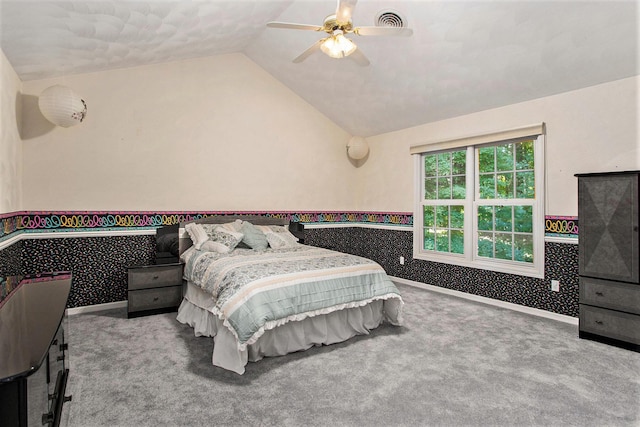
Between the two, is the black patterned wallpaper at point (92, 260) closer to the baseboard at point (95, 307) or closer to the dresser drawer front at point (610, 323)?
the baseboard at point (95, 307)

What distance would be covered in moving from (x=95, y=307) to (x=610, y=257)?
504cm

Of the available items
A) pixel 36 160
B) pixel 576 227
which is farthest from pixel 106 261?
pixel 576 227

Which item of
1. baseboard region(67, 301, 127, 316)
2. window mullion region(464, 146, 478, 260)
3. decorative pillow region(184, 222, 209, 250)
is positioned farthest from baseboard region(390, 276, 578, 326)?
baseboard region(67, 301, 127, 316)

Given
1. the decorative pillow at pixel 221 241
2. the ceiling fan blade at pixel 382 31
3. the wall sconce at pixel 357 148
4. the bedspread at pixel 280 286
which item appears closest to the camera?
the bedspread at pixel 280 286

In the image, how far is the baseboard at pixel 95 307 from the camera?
370 cm

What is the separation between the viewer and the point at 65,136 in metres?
3.66

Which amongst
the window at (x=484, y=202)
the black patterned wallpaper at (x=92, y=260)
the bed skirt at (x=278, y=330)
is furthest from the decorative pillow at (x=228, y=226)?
the window at (x=484, y=202)

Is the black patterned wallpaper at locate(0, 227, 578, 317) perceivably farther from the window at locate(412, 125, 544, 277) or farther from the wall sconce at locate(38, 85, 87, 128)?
the wall sconce at locate(38, 85, 87, 128)

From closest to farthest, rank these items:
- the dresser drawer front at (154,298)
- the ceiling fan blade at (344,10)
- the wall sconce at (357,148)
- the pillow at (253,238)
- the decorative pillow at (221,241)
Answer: the ceiling fan blade at (344,10) < the dresser drawer front at (154,298) < the decorative pillow at (221,241) < the pillow at (253,238) < the wall sconce at (357,148)

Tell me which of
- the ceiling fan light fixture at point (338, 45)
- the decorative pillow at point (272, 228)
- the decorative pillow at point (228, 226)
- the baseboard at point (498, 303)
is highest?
the ceiling fan light fixture at point (338, 45)

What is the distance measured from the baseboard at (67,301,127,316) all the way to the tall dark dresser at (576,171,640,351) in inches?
184

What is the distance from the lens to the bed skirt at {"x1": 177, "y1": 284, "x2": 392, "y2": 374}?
2555mm

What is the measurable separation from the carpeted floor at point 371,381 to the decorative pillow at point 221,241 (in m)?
0.85

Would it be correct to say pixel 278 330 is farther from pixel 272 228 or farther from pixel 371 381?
pixel 272 228
